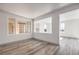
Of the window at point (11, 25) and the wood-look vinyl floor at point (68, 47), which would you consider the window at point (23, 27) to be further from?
the wood-look vinyl floor at point (68, 47)

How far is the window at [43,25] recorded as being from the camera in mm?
1969

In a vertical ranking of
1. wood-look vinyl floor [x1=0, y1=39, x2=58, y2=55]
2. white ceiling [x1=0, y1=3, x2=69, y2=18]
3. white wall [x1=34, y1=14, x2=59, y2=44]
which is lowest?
wood-look vinyl floor [x1=0, y1=39, x2=58, y2=55]

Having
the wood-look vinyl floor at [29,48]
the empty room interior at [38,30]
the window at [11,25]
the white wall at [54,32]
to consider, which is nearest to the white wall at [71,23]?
the empty room interior at [38,30]

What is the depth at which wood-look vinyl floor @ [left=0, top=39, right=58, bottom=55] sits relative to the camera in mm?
1923

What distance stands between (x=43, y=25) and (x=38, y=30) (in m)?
0.17

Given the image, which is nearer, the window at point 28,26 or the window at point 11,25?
the window at point 11,25

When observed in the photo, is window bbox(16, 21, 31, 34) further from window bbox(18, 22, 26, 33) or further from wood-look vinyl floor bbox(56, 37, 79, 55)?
wood-look vinyl floor bbox(56, 37, 79, 55)

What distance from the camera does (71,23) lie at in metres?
1.92

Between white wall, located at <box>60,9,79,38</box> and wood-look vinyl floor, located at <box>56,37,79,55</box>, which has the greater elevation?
white wall, located at <box>60,9,79,38</box>

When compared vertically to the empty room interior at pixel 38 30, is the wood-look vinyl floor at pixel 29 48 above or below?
below

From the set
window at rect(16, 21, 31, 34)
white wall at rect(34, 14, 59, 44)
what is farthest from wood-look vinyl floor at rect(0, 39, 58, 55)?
window at rect(16, 21, 31, 34)

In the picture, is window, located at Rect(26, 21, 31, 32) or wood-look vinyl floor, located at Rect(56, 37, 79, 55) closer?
wood-look vinyl floor, located at Rect(56, 37, 79, 55)

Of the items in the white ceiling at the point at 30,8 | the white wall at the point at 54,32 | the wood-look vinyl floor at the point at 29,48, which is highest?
the white ceiling at the point at 30,8
